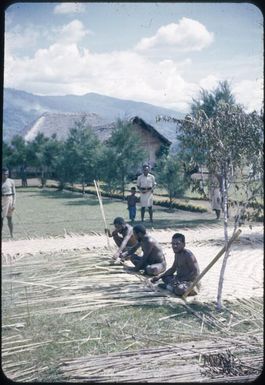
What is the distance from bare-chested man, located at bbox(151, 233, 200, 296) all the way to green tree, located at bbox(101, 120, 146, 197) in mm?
8842

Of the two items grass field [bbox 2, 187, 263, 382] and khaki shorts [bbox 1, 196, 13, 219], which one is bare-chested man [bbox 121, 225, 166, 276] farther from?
khaki shorts [bbox 1, 196, 13, 219]

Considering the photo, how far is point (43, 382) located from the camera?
4344 mm

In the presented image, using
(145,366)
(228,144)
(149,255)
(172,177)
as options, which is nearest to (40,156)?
(172,177)

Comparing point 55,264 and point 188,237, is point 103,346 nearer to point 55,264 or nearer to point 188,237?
point 55,264

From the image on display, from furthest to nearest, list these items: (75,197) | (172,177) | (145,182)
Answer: (75,197)
(172,177)
(145,182)

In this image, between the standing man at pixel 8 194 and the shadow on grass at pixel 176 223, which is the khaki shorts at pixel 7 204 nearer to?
the standing man at pixel 8 194

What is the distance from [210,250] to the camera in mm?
9508

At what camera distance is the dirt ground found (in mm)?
6820

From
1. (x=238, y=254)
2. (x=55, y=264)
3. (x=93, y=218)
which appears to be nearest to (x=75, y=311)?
(x=55, y=264)

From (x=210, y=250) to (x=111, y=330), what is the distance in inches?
181

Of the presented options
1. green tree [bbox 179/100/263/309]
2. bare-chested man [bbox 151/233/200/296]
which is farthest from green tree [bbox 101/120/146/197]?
green tree [bbox 179/100/263/309]

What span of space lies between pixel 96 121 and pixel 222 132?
19.9 meters

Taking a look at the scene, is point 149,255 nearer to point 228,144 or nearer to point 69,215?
point 228,144

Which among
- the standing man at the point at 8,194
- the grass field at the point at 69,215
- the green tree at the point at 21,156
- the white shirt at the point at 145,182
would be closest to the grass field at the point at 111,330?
the standing man at the point at 8,194
